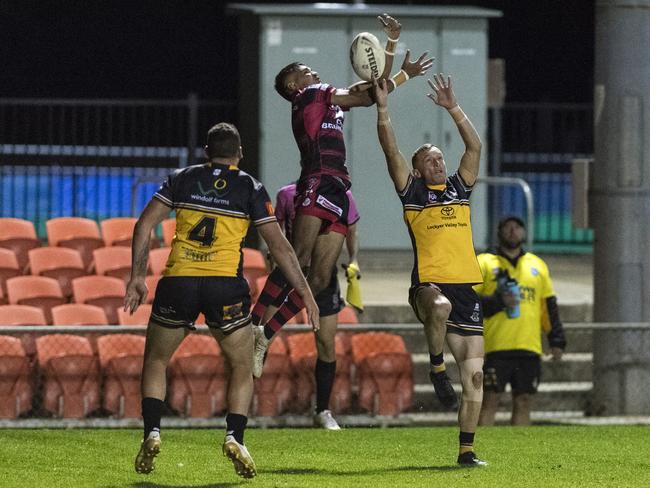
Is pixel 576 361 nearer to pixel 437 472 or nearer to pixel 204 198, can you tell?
pixel 437 472

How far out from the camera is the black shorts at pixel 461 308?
9031 millimetres

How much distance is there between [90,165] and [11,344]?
6657 mm

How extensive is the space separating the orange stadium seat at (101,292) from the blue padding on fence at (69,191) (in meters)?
4.56

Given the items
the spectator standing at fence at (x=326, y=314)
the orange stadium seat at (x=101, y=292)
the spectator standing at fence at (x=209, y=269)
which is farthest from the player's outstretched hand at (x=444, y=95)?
the orange stadium seat at (x=101, y=292)

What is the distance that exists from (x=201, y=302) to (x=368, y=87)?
1.87 metres

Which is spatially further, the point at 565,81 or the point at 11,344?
the point at 565,81

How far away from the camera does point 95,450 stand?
9.88 m

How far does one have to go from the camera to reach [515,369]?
40.5 ft

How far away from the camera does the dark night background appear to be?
26.4 metres

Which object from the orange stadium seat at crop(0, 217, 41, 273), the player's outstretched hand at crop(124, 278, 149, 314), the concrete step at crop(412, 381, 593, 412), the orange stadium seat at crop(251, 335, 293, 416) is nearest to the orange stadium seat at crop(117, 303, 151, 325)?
the orange stadium seat at crop(251, 335, 293, 416)

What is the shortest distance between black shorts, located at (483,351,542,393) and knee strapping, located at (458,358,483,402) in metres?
3.28

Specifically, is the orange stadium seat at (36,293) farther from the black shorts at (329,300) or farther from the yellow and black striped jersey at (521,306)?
the yellow and black striped jersey at (521,306)

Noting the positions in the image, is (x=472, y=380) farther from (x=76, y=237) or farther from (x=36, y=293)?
(x=76, y=237)

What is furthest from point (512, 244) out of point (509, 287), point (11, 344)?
point (11, 344)
